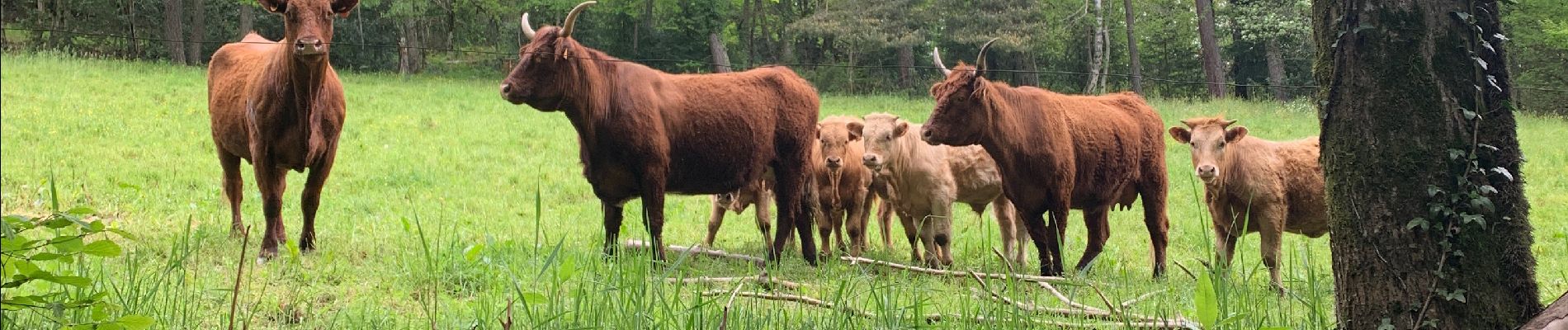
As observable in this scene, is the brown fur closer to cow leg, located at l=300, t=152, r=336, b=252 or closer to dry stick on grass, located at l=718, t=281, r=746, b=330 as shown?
cow leg, located at l=300, t=152, r=336, b=252

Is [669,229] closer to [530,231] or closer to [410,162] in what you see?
[530,231]

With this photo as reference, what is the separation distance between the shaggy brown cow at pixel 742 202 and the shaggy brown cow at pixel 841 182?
43cm

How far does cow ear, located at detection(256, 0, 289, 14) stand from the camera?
21.9ft

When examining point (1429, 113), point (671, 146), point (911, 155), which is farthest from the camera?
point (911, 155)

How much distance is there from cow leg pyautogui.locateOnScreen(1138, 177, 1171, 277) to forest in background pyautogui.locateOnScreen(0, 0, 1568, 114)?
16.3 metres

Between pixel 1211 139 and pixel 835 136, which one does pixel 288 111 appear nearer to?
pixel 835 136

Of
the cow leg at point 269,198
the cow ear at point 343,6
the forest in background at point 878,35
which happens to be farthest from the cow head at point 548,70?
the forest in background at point 878,35

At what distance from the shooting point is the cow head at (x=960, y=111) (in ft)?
28.6

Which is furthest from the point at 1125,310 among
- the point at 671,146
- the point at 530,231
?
the point at 530,231

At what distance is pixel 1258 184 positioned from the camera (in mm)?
9156

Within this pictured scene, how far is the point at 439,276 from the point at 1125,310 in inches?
139

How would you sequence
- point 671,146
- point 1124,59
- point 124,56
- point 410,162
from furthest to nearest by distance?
point 1124,59
point 124,56
point 410,162
point 671,146

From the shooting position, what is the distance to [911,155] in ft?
33.1

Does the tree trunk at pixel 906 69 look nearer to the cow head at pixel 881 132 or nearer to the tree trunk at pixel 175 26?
the tree trunk at pixel 175 26
